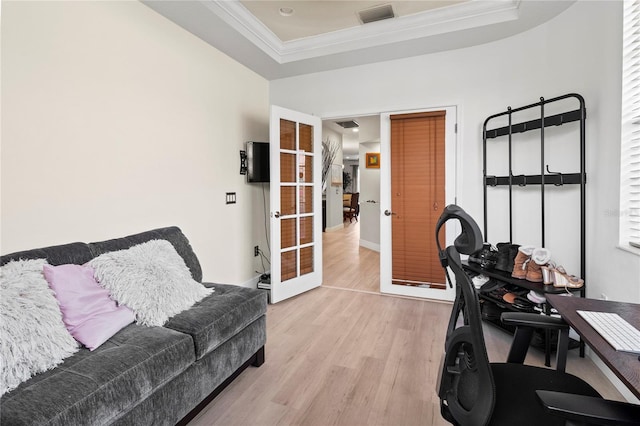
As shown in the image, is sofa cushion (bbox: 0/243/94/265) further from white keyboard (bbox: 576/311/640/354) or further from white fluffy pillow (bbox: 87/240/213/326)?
white keyboard (bbox: 576/311/640/354)

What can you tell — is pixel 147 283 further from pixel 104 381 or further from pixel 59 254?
pixel 104 381

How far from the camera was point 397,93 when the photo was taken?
11.7ft

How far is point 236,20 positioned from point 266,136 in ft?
4.81

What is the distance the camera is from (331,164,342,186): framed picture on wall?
348 inches

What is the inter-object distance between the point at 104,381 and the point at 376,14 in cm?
332

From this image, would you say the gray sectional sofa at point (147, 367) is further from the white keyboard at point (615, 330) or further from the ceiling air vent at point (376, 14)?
the ceiling air vent at point (376, 14)

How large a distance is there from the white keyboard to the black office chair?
0.10 metres

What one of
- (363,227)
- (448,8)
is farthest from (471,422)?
(363,227)

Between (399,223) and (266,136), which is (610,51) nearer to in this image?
(399,223)

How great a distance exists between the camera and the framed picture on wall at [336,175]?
8.83 meters

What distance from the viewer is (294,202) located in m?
3.69

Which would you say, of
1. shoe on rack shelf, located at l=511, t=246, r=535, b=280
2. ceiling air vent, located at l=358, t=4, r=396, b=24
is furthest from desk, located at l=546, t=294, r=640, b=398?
ceiling air vent, located at l=358, t=4, r=396, b=24

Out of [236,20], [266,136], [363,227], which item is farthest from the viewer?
[363,227]

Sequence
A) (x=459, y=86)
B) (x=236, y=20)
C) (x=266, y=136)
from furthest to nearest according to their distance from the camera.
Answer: (x=266, y=136) < (x=459, y=86) < (x=236, y=20)
